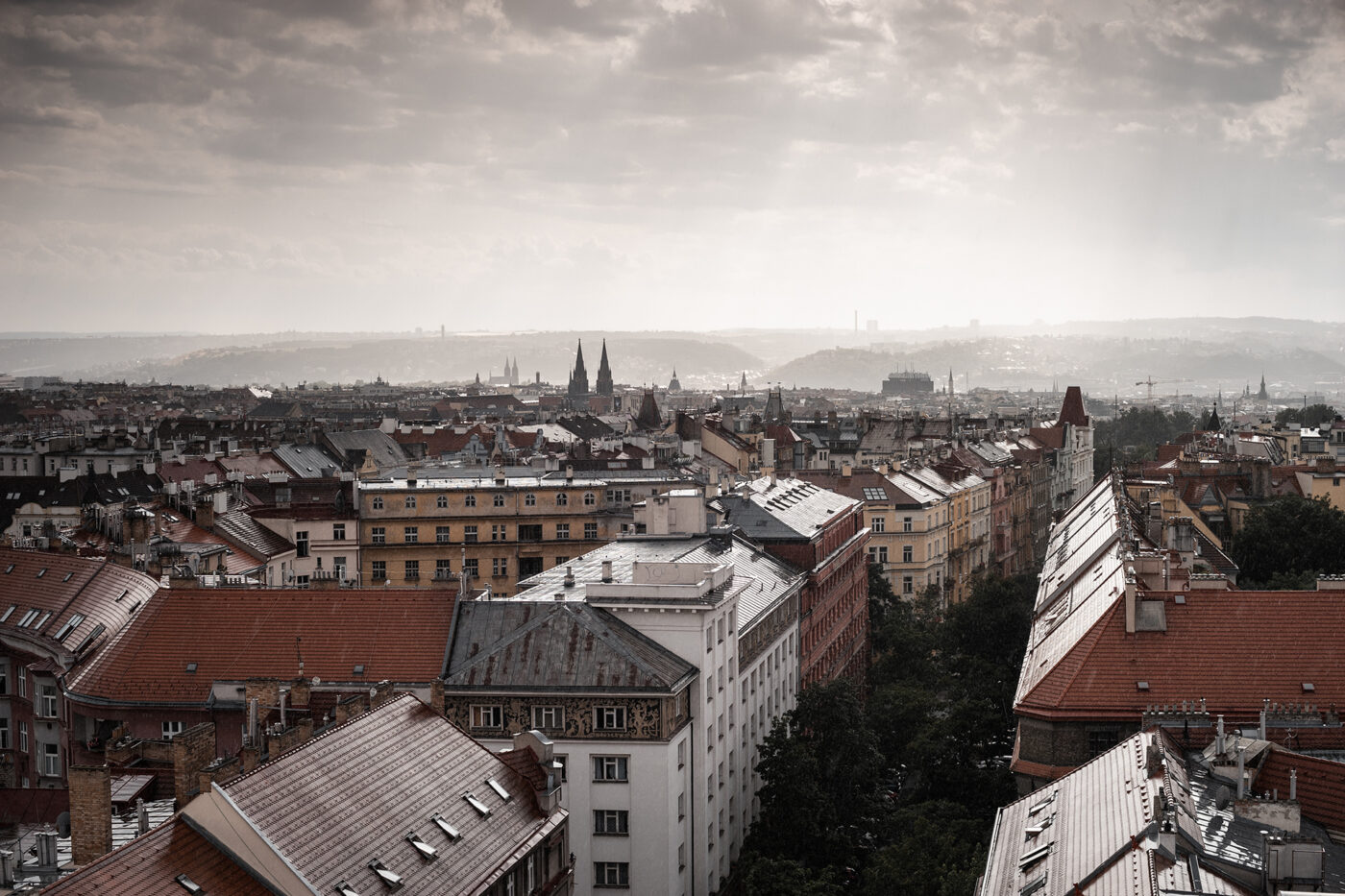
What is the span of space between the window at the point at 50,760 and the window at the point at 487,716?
785 inches

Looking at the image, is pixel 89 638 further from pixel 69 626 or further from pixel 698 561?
pixel 698 561

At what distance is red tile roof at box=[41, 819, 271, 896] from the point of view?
31391mm

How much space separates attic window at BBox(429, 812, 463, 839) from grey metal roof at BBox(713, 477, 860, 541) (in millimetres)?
45748

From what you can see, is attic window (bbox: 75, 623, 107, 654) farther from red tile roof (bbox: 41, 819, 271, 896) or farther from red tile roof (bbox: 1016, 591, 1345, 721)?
red tile roof (bbox: 1016, 591, 1345, 721)

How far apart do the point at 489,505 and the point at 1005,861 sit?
6484 cm

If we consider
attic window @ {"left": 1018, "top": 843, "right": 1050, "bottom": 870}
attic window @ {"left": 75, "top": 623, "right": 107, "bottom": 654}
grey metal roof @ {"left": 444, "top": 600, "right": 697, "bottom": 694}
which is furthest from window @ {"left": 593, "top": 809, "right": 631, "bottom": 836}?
attic window @ {"left": 75, "top": 623, "right": 107, "bottom": 654}

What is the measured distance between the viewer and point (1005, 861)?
4081 centimetres

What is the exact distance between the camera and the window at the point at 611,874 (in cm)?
5634

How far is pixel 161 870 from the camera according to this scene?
3297cm

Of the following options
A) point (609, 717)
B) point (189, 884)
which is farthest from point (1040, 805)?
point (189, 884)

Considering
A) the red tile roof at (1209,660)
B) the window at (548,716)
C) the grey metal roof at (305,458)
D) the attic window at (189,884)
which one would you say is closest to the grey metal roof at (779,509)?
the window at (548,716)

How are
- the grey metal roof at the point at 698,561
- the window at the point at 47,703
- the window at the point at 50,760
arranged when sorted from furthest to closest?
the grey metal roof at the point at 698,561 < the window at the point at 47,703 < the window at the point at 50,760

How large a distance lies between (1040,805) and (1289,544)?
197 ft

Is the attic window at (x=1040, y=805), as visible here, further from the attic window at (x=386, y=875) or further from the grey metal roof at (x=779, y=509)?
the grey metal roof at (x=779, y=509)
